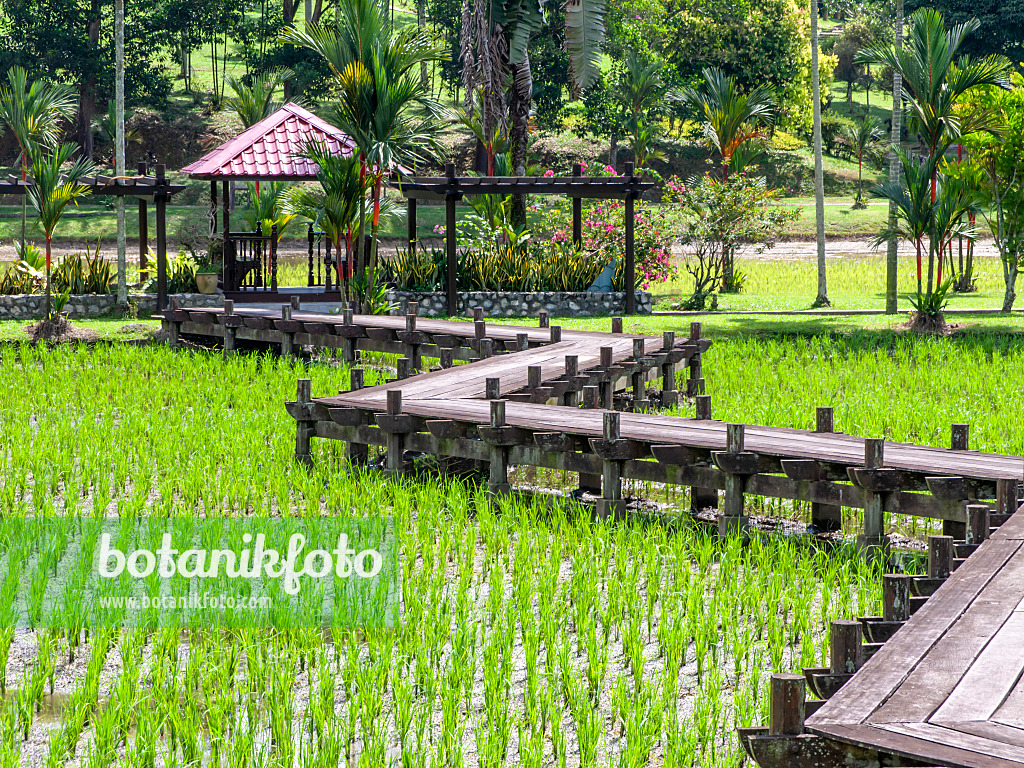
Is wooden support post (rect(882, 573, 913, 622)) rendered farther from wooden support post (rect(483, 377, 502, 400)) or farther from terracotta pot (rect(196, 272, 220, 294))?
terracotta pot (rect(196, 272, 220, 294))

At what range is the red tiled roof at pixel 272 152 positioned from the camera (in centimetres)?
2077

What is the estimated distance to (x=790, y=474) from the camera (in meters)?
8.07

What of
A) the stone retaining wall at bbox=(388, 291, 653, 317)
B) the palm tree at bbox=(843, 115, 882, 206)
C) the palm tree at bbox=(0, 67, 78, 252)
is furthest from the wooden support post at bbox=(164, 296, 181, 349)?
the palm tree at bbox=(843, 115, 882, 206)

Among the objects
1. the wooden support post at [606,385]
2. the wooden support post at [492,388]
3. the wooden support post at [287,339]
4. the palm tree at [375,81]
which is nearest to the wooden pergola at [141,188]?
the palm tree at [375,81]

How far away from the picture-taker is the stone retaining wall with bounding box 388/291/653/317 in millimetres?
21953

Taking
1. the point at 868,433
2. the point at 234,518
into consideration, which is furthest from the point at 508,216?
the point at 234,518

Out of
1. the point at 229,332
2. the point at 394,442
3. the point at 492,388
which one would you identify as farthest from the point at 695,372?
the point at 229,332

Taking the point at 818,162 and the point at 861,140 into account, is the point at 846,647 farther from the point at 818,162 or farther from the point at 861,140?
the point at 861,140

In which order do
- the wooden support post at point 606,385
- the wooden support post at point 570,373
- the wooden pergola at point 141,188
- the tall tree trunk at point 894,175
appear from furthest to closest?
the tall tree trunk at point 894,175 < the wooden pergola at point 141,188 < the wooden support post at point 606,385 < the wooden support post at point 570,373

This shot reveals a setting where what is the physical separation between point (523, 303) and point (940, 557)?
16423mm

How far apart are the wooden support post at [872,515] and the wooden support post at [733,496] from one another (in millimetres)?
857

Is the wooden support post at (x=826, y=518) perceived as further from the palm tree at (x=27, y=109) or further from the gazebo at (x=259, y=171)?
the palm tree at (x=27, y=109)

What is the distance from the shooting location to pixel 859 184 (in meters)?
50.2

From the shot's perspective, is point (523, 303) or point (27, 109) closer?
point (523, 303)
